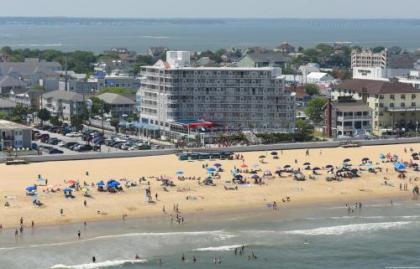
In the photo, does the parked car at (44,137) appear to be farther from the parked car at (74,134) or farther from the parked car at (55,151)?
the parked car at (55,151)

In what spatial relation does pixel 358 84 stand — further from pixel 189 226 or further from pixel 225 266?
pixel 225 266

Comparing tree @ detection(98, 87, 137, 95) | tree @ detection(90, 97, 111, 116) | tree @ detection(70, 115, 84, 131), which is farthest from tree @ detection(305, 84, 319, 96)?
tree @ detection(70, 115, 84, 131)

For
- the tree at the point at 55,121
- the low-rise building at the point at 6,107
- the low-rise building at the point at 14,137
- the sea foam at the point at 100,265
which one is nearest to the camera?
the sea foam at the point at 100,265

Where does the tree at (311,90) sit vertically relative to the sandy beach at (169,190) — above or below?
above

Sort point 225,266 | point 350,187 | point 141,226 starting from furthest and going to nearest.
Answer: point 350,187, point 141,226, point 225,266

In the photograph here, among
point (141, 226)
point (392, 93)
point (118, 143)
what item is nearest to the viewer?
point (141, 226)

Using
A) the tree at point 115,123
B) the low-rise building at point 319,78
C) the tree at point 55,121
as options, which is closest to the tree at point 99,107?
the tree at point 55,121

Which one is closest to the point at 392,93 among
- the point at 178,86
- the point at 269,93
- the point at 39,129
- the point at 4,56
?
the point at 269,93
